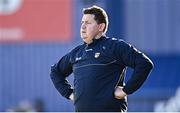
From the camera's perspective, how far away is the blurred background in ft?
49.2

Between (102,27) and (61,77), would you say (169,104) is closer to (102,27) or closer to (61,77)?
(61,77)

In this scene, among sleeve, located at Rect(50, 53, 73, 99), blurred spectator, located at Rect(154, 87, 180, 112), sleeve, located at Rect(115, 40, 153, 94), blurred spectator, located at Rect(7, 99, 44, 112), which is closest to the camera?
sleeve, located at Rect(115, 40, 153, 94)

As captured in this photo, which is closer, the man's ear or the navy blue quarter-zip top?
the navy blue quarter-zip top

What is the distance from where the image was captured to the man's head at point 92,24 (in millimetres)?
5562

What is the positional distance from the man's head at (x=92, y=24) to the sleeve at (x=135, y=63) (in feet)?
0.70

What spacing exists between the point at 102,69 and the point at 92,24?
1.05ft

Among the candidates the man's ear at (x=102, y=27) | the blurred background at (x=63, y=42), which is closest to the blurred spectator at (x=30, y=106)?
the blurred background at (x=63, y=42)

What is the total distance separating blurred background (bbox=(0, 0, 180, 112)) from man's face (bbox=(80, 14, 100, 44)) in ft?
30.1

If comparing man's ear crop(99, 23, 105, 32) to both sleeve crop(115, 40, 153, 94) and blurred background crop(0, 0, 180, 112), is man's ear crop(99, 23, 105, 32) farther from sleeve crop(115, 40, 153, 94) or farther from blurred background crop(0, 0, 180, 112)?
blurred background crop(0, 0, 180, 112)

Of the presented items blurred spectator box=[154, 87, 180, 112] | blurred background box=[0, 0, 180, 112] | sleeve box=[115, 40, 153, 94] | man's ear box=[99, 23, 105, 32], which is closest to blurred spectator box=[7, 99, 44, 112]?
blurred background box=[0, 0, 180, 112]

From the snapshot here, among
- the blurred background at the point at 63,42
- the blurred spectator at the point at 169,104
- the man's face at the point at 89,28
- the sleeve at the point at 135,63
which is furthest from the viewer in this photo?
the blurred background at the point at 63,42

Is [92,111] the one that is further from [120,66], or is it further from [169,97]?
[169,97]

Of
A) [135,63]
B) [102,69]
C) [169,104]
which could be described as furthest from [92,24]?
[169,104]

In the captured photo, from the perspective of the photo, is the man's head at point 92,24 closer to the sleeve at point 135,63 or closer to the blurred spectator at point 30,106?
the sleeve at point 135,63
